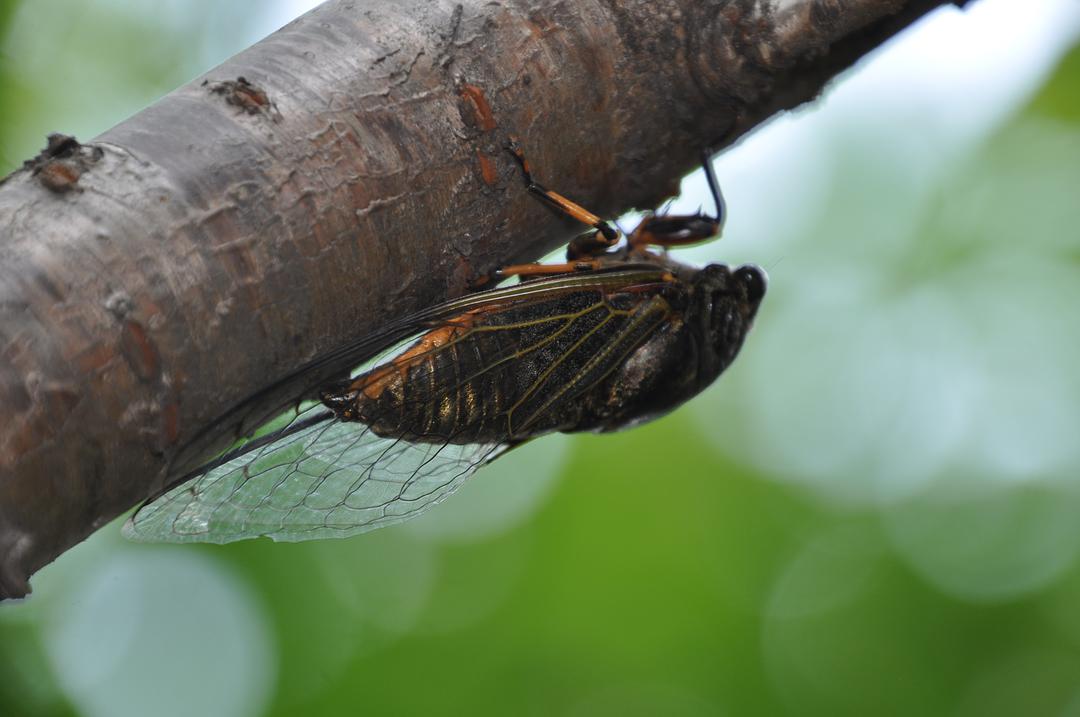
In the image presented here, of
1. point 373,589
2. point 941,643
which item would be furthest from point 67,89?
point 941,643

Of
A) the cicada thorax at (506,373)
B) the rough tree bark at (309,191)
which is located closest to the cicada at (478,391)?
the cicada thorax at (506,373)

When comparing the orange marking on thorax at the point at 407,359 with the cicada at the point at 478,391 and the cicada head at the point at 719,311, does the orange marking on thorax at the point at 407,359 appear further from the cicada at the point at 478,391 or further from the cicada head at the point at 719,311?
the cicada head at the point at 719,311

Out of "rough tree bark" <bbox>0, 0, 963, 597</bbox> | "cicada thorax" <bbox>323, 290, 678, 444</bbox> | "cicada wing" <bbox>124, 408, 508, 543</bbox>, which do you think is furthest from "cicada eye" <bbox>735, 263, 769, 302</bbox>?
"cicada wing" <bbox>124, 408, 508, 543</bbox>

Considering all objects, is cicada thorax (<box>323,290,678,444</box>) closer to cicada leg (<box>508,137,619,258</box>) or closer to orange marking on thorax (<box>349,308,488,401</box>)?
orange marking on thorax (<box>349,308,488,401</box>)

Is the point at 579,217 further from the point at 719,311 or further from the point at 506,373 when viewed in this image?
the point at 719,311

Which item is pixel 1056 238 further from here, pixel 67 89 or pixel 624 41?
pixel 67 89

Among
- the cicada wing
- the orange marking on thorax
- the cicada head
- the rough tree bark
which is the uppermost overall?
the rough tree bark
